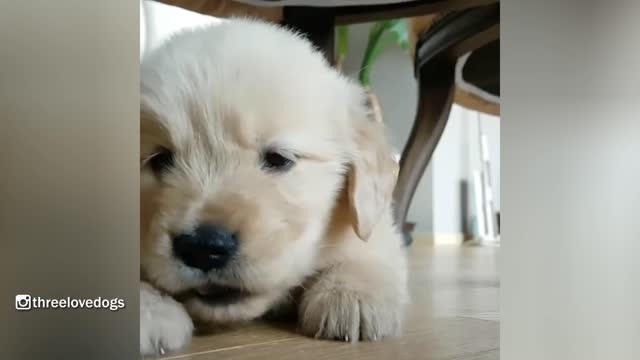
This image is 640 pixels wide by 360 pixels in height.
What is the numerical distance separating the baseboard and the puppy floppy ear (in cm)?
→ 10

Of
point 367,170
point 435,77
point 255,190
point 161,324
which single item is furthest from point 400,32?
point 161,324

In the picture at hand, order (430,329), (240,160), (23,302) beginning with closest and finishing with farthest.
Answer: (23,302) < (240,160) < (430,329)

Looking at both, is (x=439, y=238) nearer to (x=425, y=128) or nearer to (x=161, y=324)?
(x=425, y=128)

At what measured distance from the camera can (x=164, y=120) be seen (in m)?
0.73

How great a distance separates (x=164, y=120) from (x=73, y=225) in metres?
0.14

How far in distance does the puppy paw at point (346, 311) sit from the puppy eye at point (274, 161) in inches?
5.2

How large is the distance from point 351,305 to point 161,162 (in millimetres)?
245

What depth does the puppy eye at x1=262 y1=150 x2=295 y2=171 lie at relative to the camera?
75cm

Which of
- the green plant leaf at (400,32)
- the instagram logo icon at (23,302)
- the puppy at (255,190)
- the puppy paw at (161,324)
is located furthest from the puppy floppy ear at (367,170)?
the instagram logo icon at (23,302)

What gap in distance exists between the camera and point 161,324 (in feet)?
2.29

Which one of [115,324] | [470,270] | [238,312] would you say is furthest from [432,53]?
[115,324]

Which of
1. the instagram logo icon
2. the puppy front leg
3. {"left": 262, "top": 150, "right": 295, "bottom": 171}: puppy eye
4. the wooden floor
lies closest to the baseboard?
the wooden floor

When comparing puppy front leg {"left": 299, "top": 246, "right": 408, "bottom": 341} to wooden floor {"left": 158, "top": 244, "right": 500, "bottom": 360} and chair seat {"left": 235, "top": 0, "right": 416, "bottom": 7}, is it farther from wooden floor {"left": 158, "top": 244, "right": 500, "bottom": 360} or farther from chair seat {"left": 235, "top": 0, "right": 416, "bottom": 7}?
chair seat {"left": 235, "top": 0, "right": 416, "bottom": 7}

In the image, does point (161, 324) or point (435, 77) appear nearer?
point (161, 324)
